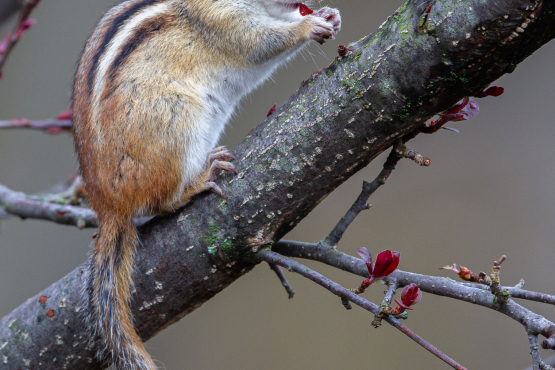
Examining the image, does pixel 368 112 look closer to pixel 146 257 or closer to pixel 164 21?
pixel 146 257

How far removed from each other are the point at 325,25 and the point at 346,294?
0.98 metres

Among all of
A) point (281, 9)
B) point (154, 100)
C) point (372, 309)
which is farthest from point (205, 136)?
point (372, 309)

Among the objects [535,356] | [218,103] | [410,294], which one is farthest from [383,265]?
[218,103]

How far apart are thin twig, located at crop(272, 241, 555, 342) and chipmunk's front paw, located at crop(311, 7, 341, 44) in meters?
0.73

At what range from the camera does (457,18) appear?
0.98 m

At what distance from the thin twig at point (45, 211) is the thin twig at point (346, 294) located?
103 cm

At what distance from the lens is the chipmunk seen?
→ 1495mm

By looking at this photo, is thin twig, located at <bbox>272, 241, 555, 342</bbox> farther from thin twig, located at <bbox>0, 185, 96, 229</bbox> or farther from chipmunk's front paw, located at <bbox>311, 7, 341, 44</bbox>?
thin twig, located at <bbox>0, 185, 96, 229</bbox>

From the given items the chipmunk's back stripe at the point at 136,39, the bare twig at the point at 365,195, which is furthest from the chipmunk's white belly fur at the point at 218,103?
the bare twig at the point at 365,195

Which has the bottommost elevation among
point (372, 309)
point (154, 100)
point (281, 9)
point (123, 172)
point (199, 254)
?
point (372, 309)

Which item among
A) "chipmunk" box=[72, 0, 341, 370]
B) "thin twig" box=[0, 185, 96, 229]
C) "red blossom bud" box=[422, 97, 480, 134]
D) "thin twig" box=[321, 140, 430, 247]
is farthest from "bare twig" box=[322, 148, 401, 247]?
"thin twig" box=[0, 185, 96, 229]

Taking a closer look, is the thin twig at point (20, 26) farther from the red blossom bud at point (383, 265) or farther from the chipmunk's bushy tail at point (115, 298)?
the red blossom bud at point (383, 265)

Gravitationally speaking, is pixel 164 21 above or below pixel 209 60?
above

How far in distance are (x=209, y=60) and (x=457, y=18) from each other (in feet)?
3.33
